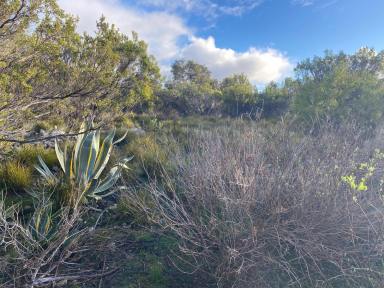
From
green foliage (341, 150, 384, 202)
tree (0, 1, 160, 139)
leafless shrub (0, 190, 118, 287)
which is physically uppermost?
tree (0, 1, 160, 139)

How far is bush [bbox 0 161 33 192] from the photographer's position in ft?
12.4

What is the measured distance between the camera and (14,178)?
3818 millimetres

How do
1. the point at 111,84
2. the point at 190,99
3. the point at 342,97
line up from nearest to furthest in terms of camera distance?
the point at 111,84 < the point at 342,97 < the point at 190,99

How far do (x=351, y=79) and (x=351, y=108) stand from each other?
109 cm

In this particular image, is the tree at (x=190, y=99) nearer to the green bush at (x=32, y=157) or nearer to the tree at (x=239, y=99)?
the tree at (x=239, y=99)

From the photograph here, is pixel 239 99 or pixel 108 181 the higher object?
pixel 239 99

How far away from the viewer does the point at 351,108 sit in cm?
921

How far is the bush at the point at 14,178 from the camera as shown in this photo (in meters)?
3.78

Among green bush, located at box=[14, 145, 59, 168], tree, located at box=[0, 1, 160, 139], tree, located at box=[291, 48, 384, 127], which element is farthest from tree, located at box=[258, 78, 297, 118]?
green bush, located at box=[14, 145, 59, 168]

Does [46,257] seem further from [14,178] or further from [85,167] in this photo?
[14,178]

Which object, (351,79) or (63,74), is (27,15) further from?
(351,79)

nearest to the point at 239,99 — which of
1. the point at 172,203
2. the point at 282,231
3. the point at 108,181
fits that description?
the point at 108,181

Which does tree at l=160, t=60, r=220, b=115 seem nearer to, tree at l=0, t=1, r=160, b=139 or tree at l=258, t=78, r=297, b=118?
tree at l=258, t=78, r=297, b=118

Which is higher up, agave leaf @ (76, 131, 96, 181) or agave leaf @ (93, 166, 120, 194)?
agave leaf @ (76, 131, 96, 181)
